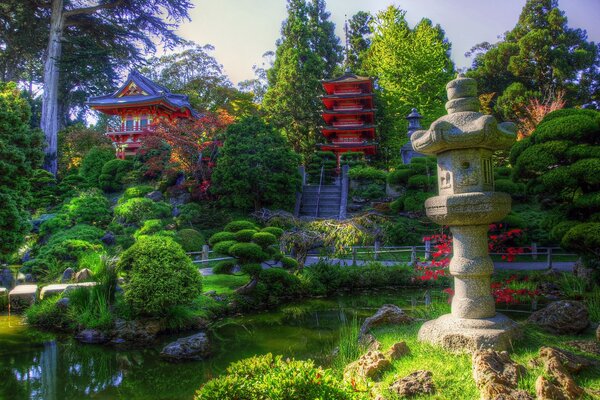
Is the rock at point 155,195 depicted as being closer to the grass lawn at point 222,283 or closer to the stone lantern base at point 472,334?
the grass lawn at point 222,283

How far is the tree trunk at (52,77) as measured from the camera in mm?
21781

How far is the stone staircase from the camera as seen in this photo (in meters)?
18.6

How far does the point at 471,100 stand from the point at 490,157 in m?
0.69

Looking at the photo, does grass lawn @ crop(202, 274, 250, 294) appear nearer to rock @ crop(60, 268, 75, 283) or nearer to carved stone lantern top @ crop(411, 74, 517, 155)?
rock @ crop(60, 268, 75, 283)

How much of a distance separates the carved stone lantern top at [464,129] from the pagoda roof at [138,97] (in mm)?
20359

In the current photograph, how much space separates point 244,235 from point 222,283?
6.11 ft

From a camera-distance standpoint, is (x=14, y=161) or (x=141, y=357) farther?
(x=14, y=161)

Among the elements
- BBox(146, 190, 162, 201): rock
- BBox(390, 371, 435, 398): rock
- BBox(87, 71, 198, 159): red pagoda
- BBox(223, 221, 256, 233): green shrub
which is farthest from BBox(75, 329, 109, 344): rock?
BBox(87, 71, 198, 159): red pagoda

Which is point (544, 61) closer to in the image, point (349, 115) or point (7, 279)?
point (349, 115)

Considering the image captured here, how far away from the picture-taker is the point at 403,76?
25.7 meters

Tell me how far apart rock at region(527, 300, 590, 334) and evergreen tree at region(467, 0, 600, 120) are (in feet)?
71.7

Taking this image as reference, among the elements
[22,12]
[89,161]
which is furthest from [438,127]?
[22,12]

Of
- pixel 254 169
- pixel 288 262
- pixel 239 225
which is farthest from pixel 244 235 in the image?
pixel 254 169

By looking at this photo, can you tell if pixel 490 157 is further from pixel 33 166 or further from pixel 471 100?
pixel 33 166
